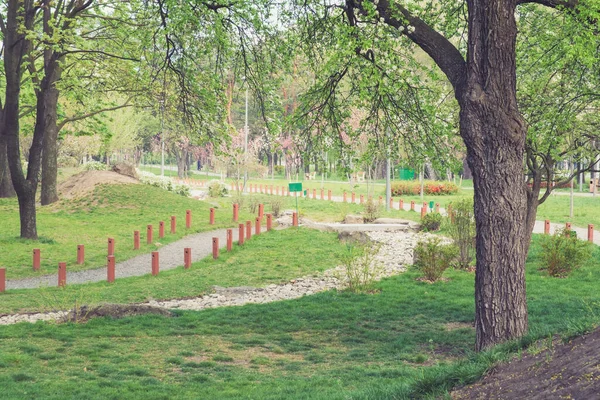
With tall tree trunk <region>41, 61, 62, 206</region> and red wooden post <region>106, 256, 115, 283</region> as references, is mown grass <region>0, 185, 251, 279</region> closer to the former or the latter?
tall tree trunk <region>41, 61, 62, 206</region>

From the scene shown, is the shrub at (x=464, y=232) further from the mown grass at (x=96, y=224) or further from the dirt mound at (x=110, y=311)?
the mown grass at (x=96, y=224)

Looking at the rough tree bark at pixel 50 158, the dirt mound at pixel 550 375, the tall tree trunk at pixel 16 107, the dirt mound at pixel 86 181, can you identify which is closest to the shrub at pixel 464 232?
the dirt mound at pixel 550 375

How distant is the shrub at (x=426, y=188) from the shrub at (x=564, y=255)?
92.2ft

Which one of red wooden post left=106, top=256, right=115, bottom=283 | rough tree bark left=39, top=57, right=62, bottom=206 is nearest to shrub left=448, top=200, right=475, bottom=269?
red wooden post left=106, top=256, right=115, bottom=283

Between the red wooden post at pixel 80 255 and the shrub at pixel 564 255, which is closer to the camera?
the shrub at pixel 564 255

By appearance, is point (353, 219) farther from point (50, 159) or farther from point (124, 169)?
point (124, 169)

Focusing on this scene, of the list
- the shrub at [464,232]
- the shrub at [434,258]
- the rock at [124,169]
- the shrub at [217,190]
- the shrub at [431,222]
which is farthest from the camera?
the shrub at [217,190]

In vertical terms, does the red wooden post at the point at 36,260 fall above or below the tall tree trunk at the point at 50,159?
below

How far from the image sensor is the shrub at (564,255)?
15.7m

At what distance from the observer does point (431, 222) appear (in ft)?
81.6

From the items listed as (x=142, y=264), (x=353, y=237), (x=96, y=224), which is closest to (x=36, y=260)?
(x=142, y=264)

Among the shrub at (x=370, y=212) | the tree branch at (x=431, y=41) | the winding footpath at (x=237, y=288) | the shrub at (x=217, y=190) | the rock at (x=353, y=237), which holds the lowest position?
the winding footpath at (x=237, y=288)

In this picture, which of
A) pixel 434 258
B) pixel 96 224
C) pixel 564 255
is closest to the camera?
pixel 434 258

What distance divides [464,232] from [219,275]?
6.05 metres
